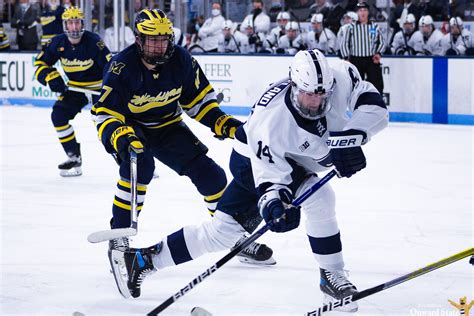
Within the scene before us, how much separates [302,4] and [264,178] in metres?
8.16

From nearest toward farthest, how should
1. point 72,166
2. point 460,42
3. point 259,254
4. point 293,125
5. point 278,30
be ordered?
point 293,125, point 259,254, point 72,166, point 460,42, point 278,30

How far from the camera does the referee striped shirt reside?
9.41 metres

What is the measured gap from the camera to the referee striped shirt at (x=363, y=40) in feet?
30.9

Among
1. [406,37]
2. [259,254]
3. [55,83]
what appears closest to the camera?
[259,254]

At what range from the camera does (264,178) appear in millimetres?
3092

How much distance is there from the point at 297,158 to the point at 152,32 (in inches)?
34.9

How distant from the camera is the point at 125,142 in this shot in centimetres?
355

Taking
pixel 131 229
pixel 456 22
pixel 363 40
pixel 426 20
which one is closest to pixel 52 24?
pixel 363 40

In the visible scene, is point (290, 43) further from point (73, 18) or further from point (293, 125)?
point (293, 125)

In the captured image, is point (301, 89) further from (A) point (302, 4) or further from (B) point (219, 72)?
(A) point (302, 4)

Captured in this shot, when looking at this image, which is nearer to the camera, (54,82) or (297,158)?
(297,158)

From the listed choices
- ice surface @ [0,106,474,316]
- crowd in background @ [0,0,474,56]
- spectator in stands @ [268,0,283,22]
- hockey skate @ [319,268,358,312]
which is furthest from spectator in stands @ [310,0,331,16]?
hockey skate @ [319,268,358,312]

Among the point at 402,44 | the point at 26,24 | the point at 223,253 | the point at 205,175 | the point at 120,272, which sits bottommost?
the point at 223,253

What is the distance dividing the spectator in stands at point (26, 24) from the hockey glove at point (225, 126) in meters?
8.75
